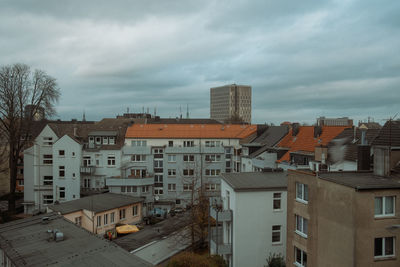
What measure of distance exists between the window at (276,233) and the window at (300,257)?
482 centimetres

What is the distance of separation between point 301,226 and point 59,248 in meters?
13.1

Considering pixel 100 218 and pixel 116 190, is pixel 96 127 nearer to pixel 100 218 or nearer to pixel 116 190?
pixel 116 190

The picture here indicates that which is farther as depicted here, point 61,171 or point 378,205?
point 61,171

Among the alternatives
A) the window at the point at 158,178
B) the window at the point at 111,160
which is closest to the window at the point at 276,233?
the window at the point at 158,178

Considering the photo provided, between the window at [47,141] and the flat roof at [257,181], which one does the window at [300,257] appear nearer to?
the flat roof at [257,181]

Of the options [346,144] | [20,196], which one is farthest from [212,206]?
[20,196]

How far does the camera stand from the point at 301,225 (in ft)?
60.2

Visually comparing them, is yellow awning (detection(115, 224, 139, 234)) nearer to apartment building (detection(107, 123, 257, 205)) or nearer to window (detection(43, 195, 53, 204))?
apartment building (detection(107, 123, 257, 205))

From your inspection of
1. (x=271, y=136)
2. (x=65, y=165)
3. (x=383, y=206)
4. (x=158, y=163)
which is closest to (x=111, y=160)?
(x=65, y=165)

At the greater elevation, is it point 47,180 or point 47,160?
point 47,160

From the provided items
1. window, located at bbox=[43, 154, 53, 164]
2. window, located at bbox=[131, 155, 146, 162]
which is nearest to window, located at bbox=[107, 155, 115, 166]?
window, located at bbox=[131, 155, 146, 162]

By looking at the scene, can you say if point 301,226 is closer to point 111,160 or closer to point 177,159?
point 177,159

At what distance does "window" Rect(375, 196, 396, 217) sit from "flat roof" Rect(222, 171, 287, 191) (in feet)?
32.0

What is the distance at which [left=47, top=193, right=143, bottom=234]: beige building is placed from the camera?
32.2 meters
